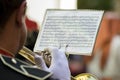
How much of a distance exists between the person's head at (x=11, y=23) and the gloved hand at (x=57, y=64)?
0.82ft

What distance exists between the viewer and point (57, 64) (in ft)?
4.62

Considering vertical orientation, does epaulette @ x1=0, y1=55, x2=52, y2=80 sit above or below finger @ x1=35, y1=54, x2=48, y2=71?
above

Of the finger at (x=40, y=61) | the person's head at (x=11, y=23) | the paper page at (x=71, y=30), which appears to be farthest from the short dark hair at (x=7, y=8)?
the paper page at (x=71, y=30)

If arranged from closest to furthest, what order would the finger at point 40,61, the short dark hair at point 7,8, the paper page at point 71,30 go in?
the short dark hair at point 7,8
the finger at point 40,61
the paper page at point 71,30

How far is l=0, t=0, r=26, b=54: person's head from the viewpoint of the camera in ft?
3.59

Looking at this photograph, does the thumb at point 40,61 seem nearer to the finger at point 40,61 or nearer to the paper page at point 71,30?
the finger at point 40,61

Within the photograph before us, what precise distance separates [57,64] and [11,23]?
0.34m

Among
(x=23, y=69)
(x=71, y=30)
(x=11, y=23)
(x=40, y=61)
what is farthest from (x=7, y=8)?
(x=71, y=30)

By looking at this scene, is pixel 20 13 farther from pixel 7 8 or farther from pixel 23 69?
pixel 23 69

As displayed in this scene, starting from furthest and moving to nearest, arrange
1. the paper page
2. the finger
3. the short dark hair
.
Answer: the paper page
the finger
the short dark hair

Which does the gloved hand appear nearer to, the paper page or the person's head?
the paper page

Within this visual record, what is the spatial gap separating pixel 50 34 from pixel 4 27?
1.49ft

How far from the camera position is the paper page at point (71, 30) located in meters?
1.51

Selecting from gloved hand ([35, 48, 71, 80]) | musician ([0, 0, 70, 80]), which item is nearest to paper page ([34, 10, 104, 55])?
gloved hand ([35, 48, 71, 80])
